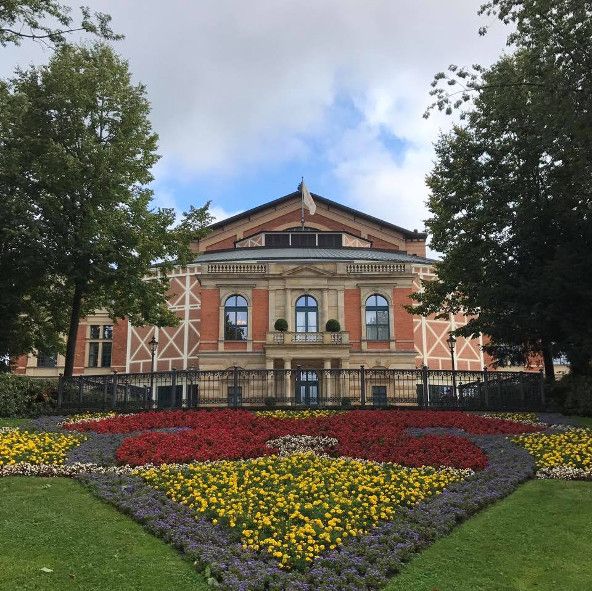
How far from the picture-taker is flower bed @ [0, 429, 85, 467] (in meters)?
11.8

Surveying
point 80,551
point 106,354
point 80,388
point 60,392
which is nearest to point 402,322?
point 80,388

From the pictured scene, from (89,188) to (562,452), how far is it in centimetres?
2037

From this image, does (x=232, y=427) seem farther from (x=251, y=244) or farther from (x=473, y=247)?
(x=251, y=244)

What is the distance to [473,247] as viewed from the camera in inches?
1034

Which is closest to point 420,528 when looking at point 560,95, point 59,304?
point 560,95

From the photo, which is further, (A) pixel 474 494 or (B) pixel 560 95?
(B) pixel 560 95

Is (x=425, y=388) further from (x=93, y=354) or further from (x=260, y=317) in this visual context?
(x=93, y=354)

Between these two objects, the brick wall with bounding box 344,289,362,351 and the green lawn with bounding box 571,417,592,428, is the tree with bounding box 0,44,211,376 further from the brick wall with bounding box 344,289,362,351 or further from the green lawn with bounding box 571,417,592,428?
the green lawn with bounding box 571,417,592,428

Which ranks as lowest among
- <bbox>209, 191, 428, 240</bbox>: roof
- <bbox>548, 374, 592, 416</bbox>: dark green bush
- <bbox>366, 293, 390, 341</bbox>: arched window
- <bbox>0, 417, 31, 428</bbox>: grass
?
<bbox>0, 417, 31, 428</bbox>: grass

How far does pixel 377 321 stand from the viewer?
39812mm

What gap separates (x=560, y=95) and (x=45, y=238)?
19.0 meters

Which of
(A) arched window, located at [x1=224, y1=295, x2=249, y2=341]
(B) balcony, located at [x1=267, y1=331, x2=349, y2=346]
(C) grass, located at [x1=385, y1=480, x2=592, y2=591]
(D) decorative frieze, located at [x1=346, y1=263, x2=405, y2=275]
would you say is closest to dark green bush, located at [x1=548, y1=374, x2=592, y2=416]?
(C) grass, located at [x1=385, y1=480, x2=592, y2=591]

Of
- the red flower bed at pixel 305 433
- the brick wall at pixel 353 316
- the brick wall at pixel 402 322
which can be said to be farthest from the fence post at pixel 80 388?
the brick wall at pixel 402 322

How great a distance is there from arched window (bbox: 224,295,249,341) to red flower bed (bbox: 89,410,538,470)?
1988 centimetres
